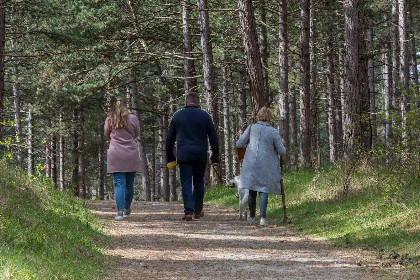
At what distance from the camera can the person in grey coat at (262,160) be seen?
1083 cm

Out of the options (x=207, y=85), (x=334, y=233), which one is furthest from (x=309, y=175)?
(x=334, y=233)

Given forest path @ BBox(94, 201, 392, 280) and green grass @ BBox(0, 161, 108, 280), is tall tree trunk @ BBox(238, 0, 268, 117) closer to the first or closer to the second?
forest path @ BBox(94, 201, 392, 280)

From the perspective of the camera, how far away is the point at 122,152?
11484mm

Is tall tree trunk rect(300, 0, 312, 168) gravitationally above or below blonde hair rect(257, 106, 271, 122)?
above

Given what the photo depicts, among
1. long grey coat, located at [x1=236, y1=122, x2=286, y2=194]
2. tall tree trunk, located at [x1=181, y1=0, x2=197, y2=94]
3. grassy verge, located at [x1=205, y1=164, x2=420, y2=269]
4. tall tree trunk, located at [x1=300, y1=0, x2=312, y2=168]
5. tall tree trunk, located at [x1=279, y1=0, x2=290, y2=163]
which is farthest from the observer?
tall tree trunk, located at [x1=279, y1=0, x2=290, y2=163]

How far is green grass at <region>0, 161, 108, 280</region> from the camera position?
17.8 ft

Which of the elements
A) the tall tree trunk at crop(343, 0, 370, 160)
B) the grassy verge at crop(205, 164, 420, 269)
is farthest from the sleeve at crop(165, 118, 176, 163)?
the tall tree trunk at crop(343, 0, 370, 160)

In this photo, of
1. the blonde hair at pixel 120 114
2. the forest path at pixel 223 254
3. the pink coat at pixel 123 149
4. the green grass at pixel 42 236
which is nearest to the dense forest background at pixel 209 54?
the green grass at pixel 42 236

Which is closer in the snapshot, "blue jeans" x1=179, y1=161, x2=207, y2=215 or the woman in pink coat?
"blue jeans" x1=179, y1=161, x2=207, y2=215

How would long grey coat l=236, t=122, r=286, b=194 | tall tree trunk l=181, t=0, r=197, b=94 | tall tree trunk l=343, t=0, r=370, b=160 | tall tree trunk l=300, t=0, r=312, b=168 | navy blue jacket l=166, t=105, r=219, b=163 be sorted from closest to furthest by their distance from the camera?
1. long grey coat l=236, t=122, r=286, b=194
2. navy blue jacket l=166, t=105, r=219, b=163
3. tall tree trunk l=343, t=0, r=370, b=160
4. tall tree trunk l=181, t=0, r=197, b=94
5. tall tree trunk l=300, t=0, r=312, b=168

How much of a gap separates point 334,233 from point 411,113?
2044 millimetres

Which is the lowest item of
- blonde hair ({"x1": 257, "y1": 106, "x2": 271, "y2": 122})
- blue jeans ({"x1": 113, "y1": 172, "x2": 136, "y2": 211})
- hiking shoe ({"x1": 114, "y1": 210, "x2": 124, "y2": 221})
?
hiking shoe ({"x1": 114, "y1": 210, "x2": 124, "y2": 221})

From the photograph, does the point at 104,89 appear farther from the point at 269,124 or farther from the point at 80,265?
the point at 80,265

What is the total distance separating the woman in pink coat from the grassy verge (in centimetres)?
265
